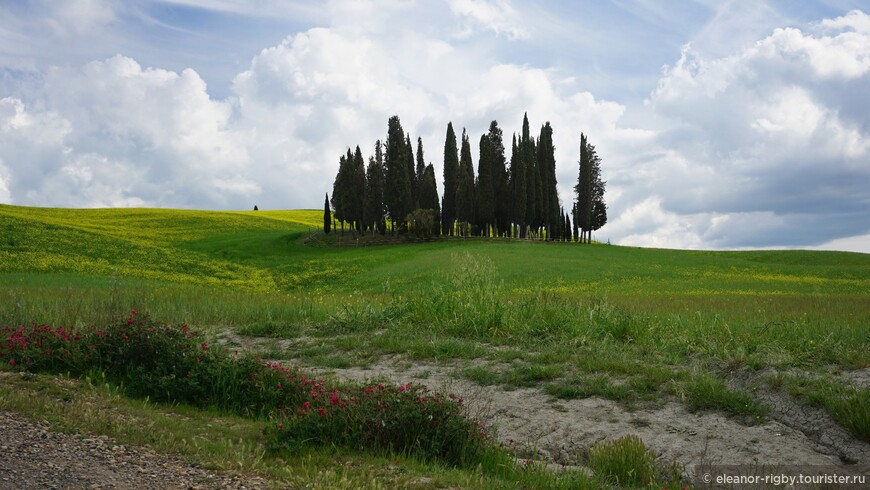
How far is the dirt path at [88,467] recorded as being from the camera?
5.11 m

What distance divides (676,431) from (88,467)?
703 cm

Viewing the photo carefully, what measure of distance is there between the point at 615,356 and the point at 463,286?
→ 541 cm

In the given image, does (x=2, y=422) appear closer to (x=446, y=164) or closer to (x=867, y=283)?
(x=867, y=283)

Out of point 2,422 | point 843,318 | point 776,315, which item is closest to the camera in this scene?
point 2,422

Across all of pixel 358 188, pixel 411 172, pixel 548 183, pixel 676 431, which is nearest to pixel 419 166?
pixel 411 172

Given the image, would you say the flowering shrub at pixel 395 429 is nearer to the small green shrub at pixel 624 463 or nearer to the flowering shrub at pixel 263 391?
the flowering shrub at pixel 263 391

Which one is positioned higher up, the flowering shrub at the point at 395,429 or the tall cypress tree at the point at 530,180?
the tall cypress tree at the point at 530,180

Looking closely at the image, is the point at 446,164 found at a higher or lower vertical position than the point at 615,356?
higher

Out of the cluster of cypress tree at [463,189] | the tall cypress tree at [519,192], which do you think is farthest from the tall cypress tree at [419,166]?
the tall cypress tree at [519,192]

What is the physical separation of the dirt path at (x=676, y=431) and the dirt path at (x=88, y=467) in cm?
292

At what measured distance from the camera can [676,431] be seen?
7922 mm

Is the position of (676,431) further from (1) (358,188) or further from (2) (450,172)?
(2) (450,172)

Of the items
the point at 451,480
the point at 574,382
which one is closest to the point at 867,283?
the point at 574,382

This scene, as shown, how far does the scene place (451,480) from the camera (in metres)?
5.44
